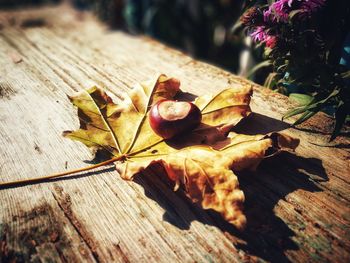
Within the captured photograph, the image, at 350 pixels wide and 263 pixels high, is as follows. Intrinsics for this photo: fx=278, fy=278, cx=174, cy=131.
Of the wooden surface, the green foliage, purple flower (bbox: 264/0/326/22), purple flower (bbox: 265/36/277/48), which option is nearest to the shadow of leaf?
the wooden surface

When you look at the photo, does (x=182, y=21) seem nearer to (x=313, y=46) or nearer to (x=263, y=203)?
(x=313, y=46)

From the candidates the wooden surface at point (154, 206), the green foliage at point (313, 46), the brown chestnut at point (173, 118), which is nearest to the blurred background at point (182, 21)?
the green foliage at point (313, 46)

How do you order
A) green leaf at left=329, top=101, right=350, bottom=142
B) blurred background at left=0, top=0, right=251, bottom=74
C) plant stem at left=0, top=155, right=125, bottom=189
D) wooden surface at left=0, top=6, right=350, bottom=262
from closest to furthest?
wooden surface at left=0, top=6, right=350, bottom=262, plant stem at left=0, top=155, right=125, bottom=189, green leaf at left=329, top=101, right=350, bottom=142, blurred background at left=0, top=0, right=251, bottom=74

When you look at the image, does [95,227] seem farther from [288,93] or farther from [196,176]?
[288,93]

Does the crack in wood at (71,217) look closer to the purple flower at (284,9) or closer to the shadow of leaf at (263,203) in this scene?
the shadow of leaf at (263,203)

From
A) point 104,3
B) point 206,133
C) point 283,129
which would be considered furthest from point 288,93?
point 104,3

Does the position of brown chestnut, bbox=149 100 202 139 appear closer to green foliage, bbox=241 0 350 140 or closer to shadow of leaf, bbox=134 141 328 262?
shadow of leaf, bbox=134 141 328 262

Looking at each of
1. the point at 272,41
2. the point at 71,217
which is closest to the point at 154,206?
the point at 71,217
